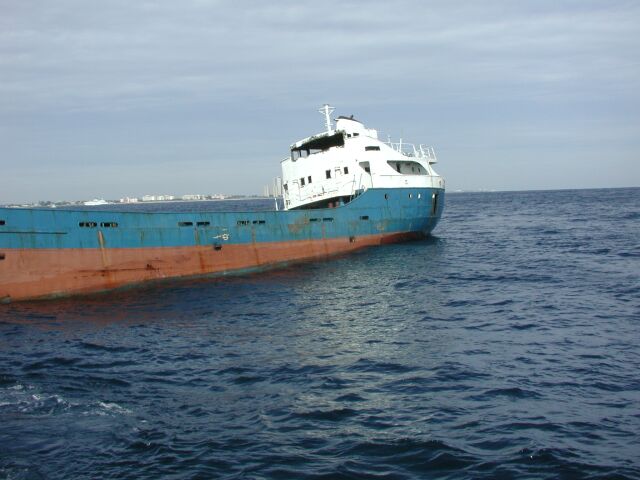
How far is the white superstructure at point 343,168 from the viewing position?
3412 centimetres

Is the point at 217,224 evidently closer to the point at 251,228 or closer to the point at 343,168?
the point at 251,228

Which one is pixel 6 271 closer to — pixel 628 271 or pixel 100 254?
pixel 100 254

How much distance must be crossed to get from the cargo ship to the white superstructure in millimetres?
70

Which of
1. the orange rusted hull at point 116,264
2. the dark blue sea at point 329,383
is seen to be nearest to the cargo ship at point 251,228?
the orange rusted hull at point 116,264

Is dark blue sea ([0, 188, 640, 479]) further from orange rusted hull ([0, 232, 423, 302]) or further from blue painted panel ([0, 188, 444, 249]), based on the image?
blue painted panel ([0, 188, 444, 249])

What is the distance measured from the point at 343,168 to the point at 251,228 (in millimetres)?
9385

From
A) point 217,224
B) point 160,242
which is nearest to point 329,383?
point 160,242

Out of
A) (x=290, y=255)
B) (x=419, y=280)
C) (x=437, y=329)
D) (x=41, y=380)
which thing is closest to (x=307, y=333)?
(x=437, y=329)

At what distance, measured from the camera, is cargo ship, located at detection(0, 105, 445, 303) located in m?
21.5

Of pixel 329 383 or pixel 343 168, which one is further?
pixel 343 168

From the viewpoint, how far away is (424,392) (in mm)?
11172

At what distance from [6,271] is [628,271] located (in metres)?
26.7

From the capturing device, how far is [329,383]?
11812 mm

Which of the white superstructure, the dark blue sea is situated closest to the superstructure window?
the white superstructure
